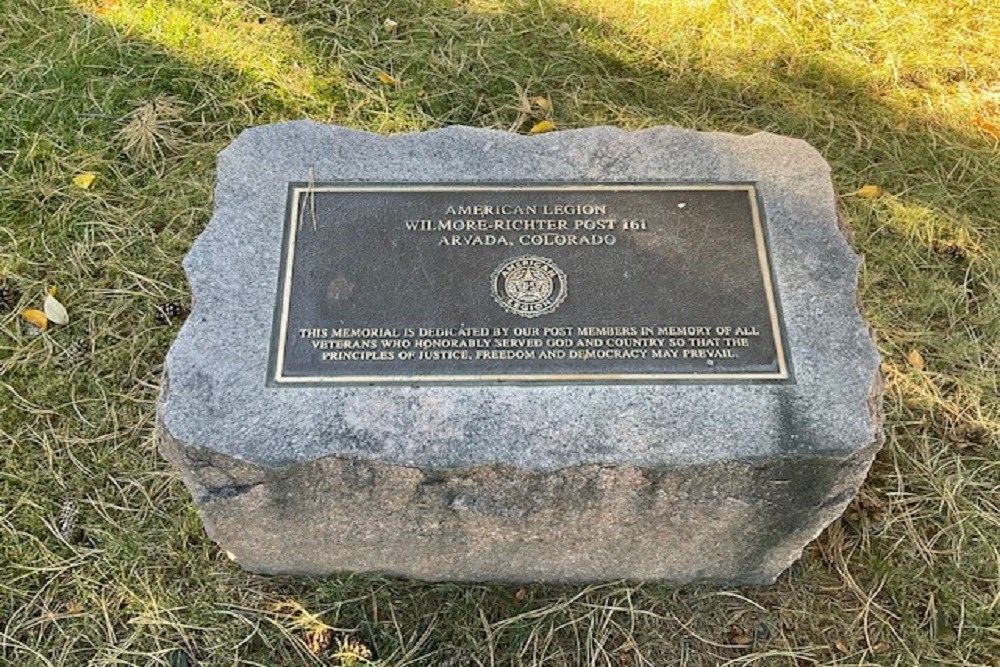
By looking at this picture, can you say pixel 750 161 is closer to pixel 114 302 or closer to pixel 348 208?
pixel 348 208

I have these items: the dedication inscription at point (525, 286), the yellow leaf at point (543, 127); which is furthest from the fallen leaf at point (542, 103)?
the dedication inscription at point (525, 286)

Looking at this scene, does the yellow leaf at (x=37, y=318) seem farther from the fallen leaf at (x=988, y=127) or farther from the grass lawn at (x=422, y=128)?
the fallen leaf at (x=988, y=127)

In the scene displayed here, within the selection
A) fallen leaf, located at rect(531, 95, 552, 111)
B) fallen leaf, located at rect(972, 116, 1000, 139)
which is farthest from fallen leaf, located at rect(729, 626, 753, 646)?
fallen leaf, located at rect(972, 116, 1000, 139)

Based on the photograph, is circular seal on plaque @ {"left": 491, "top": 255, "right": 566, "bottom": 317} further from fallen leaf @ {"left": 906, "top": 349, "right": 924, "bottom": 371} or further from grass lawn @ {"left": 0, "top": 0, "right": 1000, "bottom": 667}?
fallen leaf @ {"left": 906, "top": 349, "right": 924, "bottom": 371}

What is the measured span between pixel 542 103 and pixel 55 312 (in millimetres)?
2361

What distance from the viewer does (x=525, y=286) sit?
102 inches

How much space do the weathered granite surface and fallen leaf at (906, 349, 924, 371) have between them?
1139 mm

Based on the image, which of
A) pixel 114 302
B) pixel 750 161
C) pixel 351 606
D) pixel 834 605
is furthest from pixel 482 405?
pixel 114 302

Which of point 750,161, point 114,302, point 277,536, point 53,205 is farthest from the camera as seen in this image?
point 53,205

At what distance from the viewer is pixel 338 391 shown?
2.41m

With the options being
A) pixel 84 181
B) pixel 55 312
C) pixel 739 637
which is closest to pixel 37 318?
pixel 55 312

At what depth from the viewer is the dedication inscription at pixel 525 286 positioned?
246cm

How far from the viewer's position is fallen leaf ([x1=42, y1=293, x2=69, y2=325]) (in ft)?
11.7

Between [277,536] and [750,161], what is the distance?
1874 millimetres
